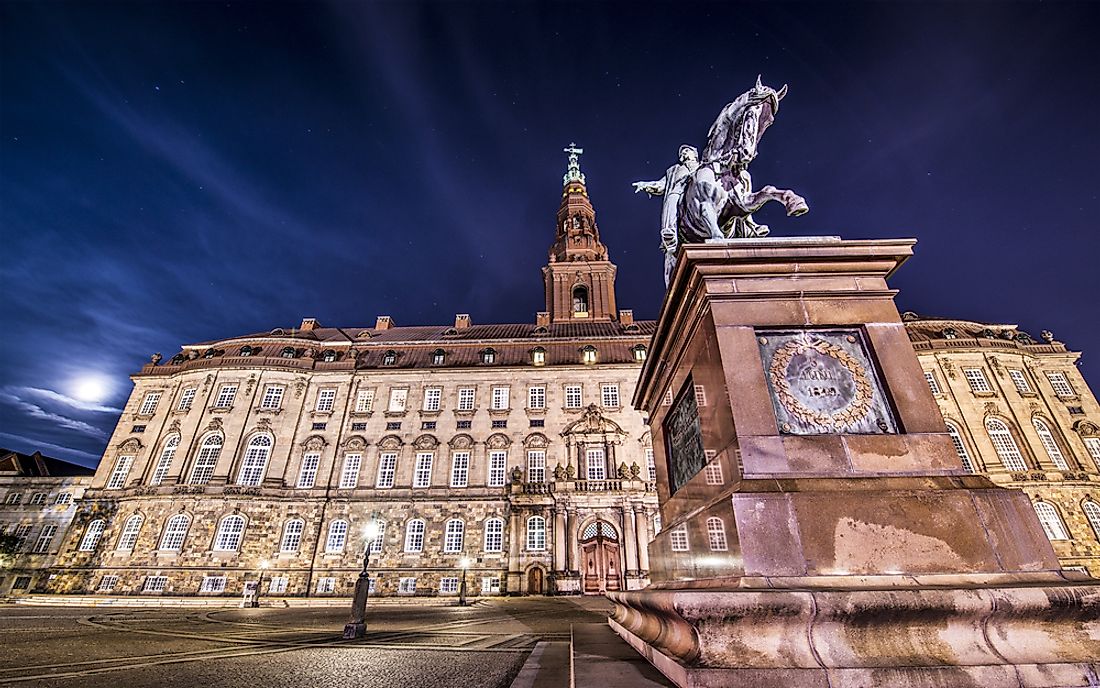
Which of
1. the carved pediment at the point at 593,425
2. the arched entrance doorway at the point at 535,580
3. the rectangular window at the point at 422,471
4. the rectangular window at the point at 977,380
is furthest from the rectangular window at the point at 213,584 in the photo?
the rectangular window at the point at 977,380

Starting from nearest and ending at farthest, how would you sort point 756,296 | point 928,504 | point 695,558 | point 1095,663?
point 1095,663
point 928,504
point 695,558
point 756,296

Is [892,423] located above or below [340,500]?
below

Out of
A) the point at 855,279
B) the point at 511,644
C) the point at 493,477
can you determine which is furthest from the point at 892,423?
the point at 493,477

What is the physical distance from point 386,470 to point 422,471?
2.40 m

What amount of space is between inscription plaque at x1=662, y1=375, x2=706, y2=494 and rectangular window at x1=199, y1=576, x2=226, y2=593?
3007cm

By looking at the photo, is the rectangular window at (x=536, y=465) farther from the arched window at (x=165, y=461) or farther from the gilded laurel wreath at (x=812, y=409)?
the gilded laurel wreath at (x=812, y=409)

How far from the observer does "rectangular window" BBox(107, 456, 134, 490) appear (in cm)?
2883

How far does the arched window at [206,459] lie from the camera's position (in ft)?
92.0

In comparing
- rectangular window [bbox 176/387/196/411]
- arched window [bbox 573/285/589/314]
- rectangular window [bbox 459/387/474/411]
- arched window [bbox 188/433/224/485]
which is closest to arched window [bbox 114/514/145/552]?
arched window [bbox 188/433/224/485]

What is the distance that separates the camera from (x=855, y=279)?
4.21 metres

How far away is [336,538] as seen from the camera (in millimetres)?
27125

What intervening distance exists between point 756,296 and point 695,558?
235cm

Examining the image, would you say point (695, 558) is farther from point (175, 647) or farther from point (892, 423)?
point (175, 647)

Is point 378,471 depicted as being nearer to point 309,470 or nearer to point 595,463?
point 309,470
